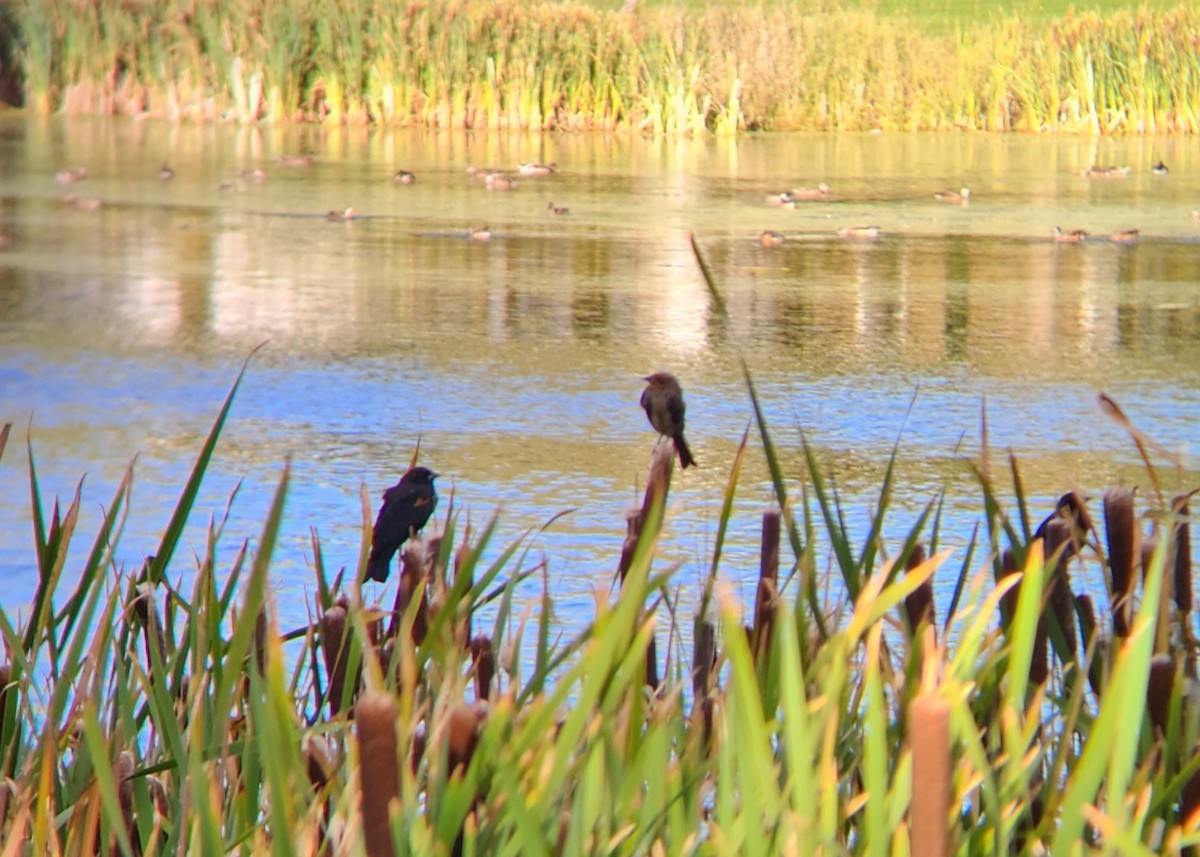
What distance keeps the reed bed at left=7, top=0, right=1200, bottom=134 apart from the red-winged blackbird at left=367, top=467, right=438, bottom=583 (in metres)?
13.8

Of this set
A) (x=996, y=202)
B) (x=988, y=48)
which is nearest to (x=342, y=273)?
(x=996, y=202)

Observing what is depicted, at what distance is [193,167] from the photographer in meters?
11.2

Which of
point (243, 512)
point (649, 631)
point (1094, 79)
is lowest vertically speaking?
point (243, 512)

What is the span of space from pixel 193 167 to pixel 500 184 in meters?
2.30

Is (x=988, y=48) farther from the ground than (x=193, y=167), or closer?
farther from the ground

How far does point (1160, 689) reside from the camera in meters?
1.29

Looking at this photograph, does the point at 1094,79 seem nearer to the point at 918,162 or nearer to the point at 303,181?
the point at 918,162

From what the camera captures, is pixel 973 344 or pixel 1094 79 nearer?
pixel 973 344

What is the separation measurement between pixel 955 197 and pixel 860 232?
1.90 meters

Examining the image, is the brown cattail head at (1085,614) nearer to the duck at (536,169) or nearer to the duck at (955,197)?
the duck at (955,197)

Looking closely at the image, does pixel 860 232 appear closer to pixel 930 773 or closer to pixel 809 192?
pixel 809 192

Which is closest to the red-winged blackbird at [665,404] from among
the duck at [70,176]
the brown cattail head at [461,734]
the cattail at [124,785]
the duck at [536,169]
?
the cattail at [124,785]

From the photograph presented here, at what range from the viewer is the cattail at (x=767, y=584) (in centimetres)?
148

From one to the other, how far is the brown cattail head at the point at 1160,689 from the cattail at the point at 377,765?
0.64 metres
